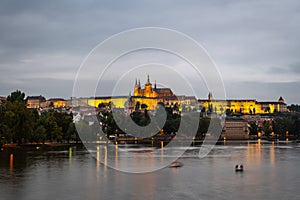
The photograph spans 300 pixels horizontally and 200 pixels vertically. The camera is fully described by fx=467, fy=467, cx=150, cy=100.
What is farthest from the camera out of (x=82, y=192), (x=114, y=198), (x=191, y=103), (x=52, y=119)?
(x=191, y=103)

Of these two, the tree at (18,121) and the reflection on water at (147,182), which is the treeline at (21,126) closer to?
the tree at (18,121)

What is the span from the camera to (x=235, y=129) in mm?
140250

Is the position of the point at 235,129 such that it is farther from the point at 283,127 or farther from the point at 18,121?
the point at 18,121

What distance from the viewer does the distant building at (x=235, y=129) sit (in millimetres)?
136125

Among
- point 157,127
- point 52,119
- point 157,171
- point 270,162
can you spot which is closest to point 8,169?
point 157,171

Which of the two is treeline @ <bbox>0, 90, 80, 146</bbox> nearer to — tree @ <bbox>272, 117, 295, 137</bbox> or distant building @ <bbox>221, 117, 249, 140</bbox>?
distant building @ <bbox>221, 117, 249, 140</bbox>

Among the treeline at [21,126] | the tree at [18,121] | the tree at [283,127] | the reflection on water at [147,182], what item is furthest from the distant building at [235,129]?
the reflection on water at [147,182]

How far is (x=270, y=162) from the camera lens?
139ft

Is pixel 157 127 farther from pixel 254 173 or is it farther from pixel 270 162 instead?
pixel 254 173

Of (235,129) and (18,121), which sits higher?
(18,121)

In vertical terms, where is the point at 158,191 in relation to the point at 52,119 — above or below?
below

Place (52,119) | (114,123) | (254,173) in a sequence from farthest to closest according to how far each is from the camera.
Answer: (114,123)
(52,119)
(254,173)

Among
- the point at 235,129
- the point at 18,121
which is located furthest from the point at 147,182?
the point at 235,129

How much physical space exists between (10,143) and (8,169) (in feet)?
101
